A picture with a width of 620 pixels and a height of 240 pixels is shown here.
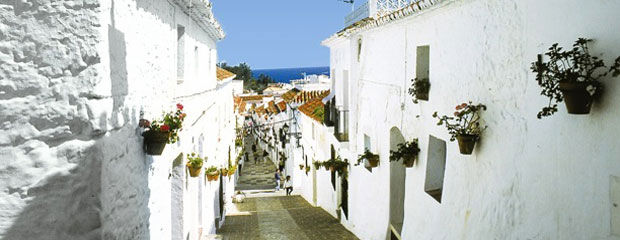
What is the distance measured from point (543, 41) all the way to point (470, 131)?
1.87 meters

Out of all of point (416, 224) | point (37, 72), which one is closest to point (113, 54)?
point (37, 72)

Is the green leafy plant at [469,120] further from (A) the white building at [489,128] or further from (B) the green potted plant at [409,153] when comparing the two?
(B) the green potted plant at [409,153]

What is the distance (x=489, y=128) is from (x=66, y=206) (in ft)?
15.8

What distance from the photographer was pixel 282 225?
16172mm

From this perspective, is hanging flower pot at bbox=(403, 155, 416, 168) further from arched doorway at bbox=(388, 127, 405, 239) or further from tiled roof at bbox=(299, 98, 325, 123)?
tiled roof at bbox=(299, 98, 325, 123)

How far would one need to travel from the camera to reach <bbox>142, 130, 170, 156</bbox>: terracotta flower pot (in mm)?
6309

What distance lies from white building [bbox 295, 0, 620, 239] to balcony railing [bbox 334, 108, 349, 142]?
6.68ft

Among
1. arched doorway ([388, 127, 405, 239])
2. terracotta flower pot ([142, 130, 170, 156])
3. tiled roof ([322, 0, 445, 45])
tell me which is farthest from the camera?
arched doorway ([388, 127, 405, 239])

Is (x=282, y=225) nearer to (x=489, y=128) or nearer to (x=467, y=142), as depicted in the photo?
(x=467, y=142)

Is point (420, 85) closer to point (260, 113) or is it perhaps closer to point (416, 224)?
point (416, 224)

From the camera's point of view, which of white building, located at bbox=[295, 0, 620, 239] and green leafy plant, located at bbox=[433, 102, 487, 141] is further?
green leafy plant, located at bbox=[433, 102, 487, 141]

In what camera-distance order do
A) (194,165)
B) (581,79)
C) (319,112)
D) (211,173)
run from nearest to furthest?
1. (581,79)
2. (194,165)
3. (211,173)
4. (319,112)

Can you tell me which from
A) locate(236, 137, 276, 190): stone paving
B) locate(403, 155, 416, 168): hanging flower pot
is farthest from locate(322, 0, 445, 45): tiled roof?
locate(236, 137, 276, 190): stone paving

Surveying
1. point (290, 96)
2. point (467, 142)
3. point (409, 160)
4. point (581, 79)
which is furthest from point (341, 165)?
point (290, 96)
